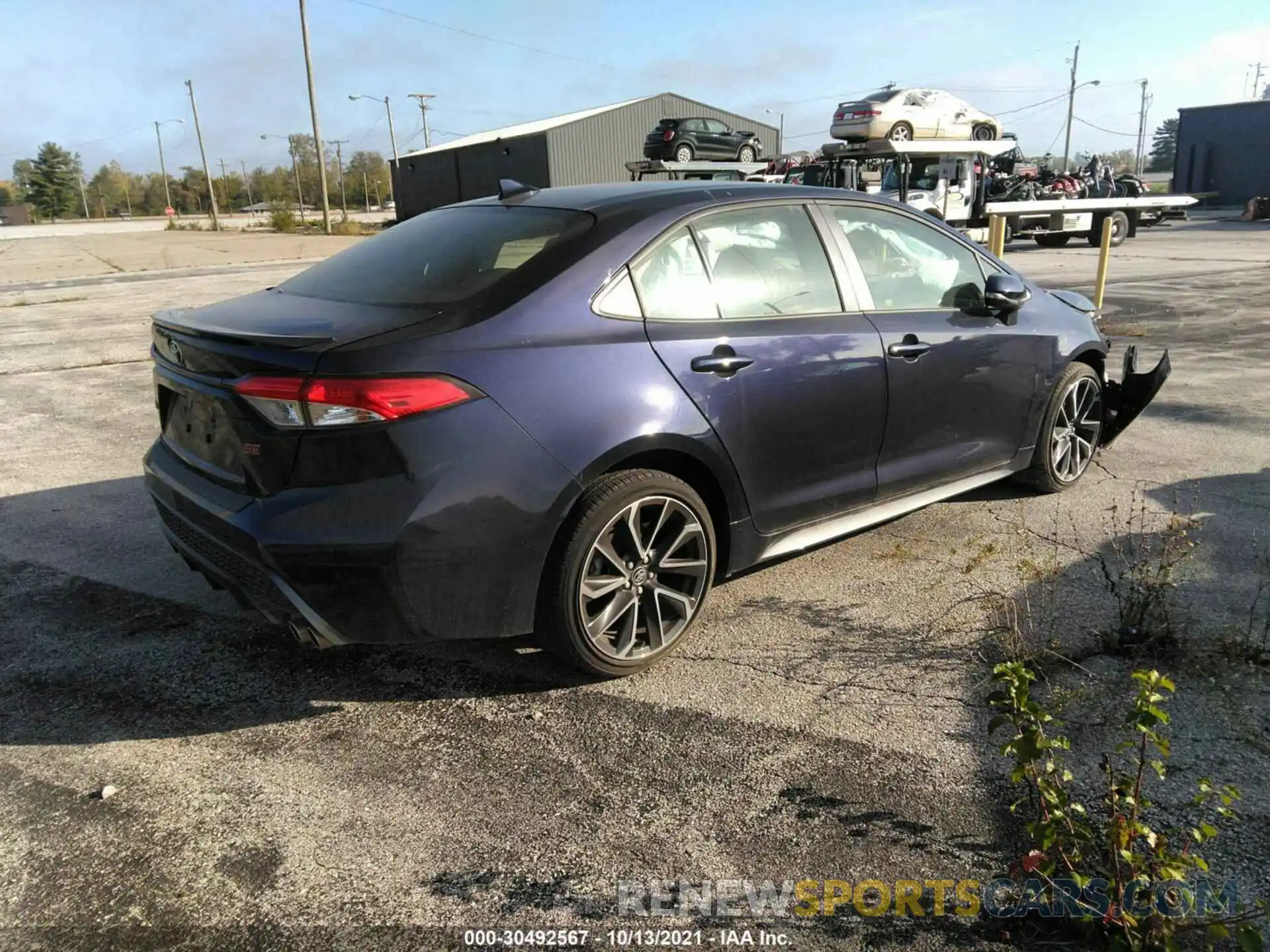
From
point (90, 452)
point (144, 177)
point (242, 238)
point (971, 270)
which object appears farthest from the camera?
point (144, 177)

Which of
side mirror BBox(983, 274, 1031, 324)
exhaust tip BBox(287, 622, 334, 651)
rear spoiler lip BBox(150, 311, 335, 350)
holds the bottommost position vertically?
exhaust tip BBox(287, 622, 334, 651)

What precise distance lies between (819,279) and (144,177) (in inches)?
5762

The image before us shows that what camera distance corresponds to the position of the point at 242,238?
153ft

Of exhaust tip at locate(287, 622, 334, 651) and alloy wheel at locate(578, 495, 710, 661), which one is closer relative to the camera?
exhaust tip at locate(287, 622, 334, 651)

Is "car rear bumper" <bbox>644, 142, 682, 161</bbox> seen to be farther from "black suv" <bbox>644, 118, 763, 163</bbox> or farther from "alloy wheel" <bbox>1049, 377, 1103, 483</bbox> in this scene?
"alloy wheel" <bbox>1049, 377, 1103, 483</bbox>

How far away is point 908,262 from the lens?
4.31 meters

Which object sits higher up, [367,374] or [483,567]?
[367,374]

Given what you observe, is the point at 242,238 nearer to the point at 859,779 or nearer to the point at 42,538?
the point at 42,538

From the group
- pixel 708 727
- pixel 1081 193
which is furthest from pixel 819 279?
pixel 1081 193

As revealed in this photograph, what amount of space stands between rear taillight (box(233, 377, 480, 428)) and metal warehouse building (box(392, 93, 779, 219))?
49075 mm

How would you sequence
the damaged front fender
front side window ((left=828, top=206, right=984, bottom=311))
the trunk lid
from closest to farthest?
the trunk lid, front side window ((left=828, top=206, right=984, bottom=311)), the damaged front fender

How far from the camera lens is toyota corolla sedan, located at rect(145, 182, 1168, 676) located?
112 inches

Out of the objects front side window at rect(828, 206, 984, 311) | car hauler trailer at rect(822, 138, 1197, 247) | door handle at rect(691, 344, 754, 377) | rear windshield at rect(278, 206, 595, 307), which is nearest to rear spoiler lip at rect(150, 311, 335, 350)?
rear windshield at rect(278, 206, 595, 307)

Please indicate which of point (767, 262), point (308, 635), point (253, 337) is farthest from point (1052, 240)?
point (308, 635)
